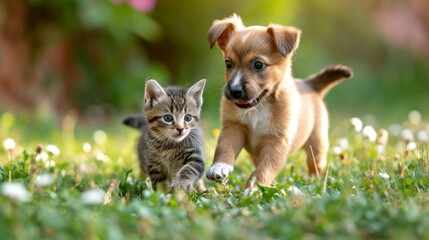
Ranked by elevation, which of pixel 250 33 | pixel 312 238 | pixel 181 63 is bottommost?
pixel 312 238

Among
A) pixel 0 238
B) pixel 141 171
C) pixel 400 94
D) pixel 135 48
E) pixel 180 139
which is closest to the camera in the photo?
pixel 0 238

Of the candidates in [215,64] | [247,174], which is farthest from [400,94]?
[247,174]

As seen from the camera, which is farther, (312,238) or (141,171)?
(141,171)

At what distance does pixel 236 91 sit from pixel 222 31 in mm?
615

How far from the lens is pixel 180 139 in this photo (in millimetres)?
4746

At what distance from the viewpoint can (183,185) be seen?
442 cm

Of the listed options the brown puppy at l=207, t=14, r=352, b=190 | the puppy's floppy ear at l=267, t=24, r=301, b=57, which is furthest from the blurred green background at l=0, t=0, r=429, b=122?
the puppy's floppy ear at l=267, t=24, r=301, b=57

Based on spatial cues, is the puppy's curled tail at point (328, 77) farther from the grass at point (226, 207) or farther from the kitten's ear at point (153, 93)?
the kitten's ear at point (153, 93)

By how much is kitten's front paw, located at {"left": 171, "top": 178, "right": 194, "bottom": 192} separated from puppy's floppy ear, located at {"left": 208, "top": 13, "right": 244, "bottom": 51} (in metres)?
1.02

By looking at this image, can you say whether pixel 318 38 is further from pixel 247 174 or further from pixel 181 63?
pixel 247 174

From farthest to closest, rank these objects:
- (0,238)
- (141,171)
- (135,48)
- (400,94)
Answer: (400,94) → (135,48) → (141,171) → (0,238)

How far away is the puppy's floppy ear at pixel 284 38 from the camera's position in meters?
4.82

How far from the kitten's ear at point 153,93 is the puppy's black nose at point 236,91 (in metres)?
0.49

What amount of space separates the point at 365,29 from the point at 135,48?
409 centimetres
